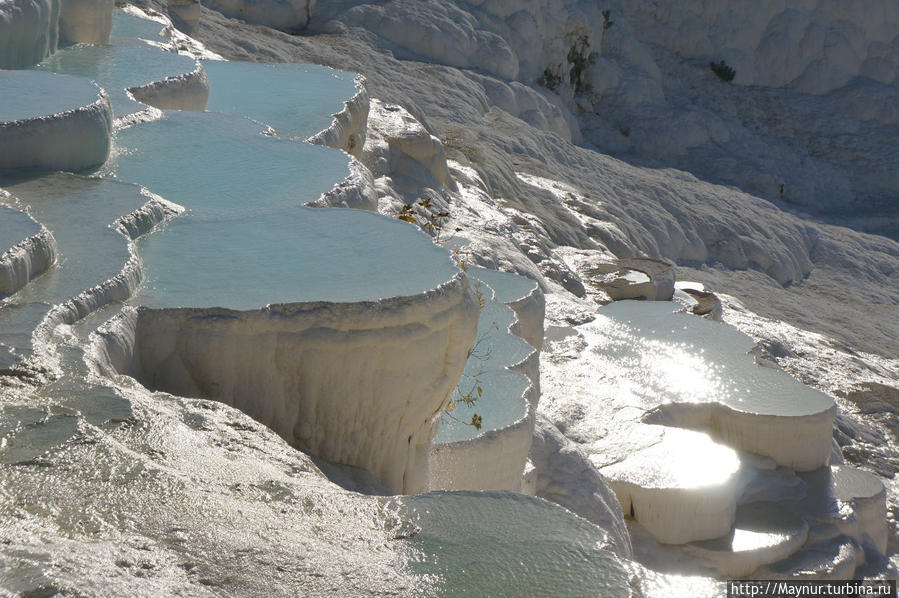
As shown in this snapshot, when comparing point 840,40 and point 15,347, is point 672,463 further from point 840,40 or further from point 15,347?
point 840,40

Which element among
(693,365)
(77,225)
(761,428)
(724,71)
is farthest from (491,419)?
(724,71)

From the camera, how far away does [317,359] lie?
3342 millimetres

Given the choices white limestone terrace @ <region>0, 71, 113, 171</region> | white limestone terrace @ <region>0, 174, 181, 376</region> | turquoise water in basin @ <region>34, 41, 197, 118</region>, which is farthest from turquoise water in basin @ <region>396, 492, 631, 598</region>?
turquoise water in basin @ <region>34, 41, 197, 118</region>

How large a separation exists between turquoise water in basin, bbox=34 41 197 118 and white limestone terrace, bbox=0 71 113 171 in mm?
824

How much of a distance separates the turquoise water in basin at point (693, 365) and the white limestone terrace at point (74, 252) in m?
4.82

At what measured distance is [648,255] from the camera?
1360 cm

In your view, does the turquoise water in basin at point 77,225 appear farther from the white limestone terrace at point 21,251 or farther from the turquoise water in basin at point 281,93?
the turquoise water in basin at point 281,93

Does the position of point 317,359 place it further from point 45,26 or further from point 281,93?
point 281,93

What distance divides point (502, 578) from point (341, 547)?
14.4 inches

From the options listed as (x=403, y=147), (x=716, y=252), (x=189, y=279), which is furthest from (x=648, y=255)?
(x=189, y=279)

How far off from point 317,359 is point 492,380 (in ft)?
8.16

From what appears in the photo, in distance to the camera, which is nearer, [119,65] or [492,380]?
[492,380]

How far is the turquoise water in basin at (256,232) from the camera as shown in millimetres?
3457

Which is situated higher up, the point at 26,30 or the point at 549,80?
the point at 26,30
